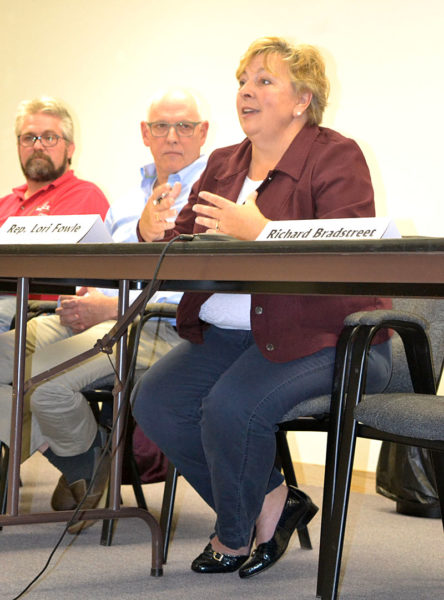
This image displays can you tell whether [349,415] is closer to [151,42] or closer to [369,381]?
[369,381]

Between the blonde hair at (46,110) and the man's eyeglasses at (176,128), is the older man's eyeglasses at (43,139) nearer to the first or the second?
the blonde hair at (46,110)

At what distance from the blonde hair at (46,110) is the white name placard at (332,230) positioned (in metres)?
2.00

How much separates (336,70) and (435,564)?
2226 millimetres

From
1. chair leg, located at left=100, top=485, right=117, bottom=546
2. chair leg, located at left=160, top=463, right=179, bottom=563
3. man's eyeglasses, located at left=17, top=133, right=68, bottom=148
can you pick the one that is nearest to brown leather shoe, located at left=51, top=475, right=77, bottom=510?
chair leg, located at left=100, top=485, right=117, bottom=546

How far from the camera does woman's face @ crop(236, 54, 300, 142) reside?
2025 millimetres

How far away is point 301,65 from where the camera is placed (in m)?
2.05

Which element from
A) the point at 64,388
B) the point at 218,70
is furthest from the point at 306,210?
the point at 218,70

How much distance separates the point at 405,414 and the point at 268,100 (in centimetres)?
89

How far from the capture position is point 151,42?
167 inches

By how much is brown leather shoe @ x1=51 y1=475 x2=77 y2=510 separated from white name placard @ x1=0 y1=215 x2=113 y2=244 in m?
1.02

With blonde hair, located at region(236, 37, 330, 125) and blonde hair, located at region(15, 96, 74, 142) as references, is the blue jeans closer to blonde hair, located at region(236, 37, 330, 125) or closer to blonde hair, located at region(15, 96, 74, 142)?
blonde hair, located at region(236, 37, 330, 125)

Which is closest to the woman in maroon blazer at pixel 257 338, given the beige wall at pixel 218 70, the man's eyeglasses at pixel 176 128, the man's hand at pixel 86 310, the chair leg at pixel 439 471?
the chair leg at pixel 439 471

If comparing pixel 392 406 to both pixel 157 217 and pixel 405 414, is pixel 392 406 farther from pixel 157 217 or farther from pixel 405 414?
pixel 157 217

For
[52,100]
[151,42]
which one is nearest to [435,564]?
[52,100]
